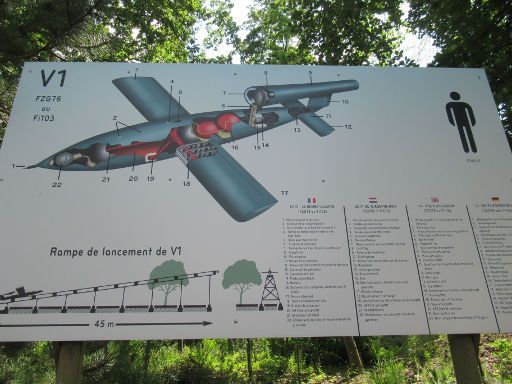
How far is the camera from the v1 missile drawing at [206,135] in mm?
2223

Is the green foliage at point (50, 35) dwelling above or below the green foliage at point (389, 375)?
above

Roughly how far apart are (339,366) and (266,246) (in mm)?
5257

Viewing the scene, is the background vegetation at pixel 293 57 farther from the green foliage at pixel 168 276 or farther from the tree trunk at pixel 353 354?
the green foliage at pixel 168 276

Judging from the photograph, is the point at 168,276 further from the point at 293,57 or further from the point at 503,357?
the point at 293,57

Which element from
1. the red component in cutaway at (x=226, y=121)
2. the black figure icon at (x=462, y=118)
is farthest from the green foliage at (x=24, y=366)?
the black figure icon at (x=462, y=118)

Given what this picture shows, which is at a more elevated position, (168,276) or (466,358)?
(168,276)

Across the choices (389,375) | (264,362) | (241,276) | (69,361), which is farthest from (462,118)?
(264,362)

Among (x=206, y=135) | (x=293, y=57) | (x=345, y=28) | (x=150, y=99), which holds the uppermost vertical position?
(x=293, y=57)

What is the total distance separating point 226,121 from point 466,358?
2.03 m

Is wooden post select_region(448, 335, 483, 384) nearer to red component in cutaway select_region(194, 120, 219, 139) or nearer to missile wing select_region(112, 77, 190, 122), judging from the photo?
red component in cutaway select_region(194, 120, 219, 139)

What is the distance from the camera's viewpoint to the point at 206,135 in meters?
2.39

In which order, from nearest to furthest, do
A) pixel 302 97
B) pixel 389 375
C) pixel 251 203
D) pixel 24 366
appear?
pixel 251 203 → pixel 302 97 → pixel 24 366 → pixel 389 375

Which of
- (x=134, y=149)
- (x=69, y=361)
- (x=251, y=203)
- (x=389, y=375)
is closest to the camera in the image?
(x=69, y=361)

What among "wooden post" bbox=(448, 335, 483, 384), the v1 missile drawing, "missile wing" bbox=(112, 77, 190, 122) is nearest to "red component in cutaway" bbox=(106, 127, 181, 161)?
the v1 missile drawing
